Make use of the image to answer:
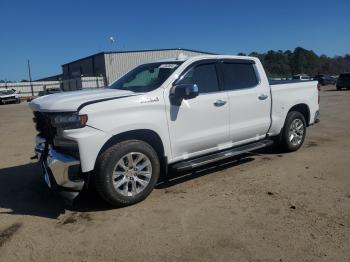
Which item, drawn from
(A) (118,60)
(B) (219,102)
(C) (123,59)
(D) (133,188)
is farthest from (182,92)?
(C) (123,59)

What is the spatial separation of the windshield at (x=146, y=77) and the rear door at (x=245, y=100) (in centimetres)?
97

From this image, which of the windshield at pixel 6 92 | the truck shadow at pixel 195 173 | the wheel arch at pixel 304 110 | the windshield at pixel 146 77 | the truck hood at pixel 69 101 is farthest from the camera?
the windshield at pixel 6 92

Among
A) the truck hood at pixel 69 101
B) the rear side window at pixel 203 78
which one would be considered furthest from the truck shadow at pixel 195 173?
the truck hood at pixel 69 101

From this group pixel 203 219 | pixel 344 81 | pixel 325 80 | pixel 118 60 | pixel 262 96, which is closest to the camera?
pixel 203 219

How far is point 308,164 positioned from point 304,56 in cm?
10510

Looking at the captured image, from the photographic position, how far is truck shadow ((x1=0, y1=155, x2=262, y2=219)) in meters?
5.02

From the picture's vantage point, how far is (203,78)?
5.83 meters

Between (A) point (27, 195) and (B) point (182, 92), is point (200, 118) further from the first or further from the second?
(A) point (27, 195)

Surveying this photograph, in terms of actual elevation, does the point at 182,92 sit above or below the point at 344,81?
above

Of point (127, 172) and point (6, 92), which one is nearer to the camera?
point (127, 172)

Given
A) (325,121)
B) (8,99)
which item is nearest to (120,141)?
(325,121)

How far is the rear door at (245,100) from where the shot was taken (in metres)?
6.13

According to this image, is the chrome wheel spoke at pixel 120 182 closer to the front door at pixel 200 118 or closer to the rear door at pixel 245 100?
the front door at pixel 200 118

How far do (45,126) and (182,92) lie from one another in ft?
6.01
